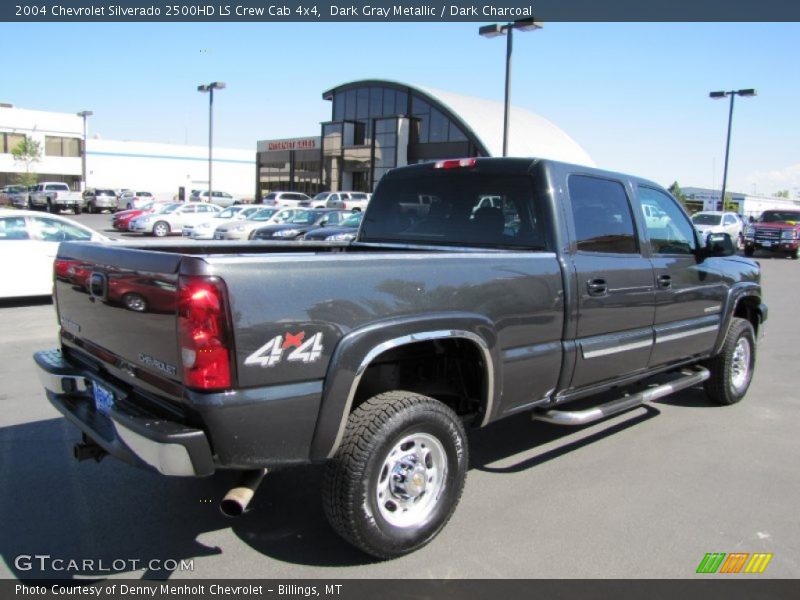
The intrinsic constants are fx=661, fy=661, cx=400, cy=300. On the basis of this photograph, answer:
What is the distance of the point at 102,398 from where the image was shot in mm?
3318

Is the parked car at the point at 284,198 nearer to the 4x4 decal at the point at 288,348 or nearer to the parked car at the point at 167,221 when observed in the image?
the parked car at the point at 167,221

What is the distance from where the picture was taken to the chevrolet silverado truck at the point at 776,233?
84.4 feet

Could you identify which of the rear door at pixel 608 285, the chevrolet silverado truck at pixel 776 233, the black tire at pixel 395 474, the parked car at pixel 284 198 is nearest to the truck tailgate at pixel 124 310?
the black tire at pixel 395 474

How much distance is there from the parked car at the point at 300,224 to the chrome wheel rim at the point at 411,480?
57.9ft

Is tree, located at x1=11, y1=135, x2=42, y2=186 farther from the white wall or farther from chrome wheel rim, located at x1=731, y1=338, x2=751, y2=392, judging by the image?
chrome wheel rim, located at x1=731, y1=338, x2=751, y2=392

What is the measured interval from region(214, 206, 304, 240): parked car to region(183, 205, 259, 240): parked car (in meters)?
1.11

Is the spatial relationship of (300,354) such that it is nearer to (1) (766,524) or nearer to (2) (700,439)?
(1) (766,524)

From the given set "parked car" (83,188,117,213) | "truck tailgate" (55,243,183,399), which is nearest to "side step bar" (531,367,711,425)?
"truck tailgate" (55,243,183,399)

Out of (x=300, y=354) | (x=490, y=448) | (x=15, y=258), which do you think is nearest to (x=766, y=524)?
(x=490, y=448)

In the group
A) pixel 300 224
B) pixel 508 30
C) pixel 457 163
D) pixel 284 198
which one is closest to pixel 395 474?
pixel 457 163

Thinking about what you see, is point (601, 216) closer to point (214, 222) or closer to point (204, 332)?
point (204, 332)

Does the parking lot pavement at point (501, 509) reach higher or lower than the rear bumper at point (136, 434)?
lower

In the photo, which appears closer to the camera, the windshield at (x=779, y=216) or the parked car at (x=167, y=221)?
the windshield at (x=779, y=216)

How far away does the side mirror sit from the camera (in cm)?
532
